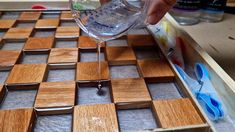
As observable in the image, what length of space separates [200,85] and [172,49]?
0.11m

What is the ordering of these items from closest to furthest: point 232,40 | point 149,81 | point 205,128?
point 205,128 < point 149,81 < point 232,40

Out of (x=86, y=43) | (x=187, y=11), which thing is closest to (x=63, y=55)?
(x=86, y=43)

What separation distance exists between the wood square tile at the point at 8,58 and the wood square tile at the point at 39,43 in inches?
1.2

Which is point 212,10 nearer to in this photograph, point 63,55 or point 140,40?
point 140,40

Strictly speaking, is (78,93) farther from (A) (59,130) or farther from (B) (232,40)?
(B) (232,40)

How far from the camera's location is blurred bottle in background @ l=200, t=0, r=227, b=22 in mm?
662

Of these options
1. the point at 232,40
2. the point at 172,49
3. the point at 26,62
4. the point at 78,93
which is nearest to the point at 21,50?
the point at 26,62

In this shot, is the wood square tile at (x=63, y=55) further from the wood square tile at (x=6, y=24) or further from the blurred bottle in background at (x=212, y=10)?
the blurred bottle in background at (x=212, y=10)

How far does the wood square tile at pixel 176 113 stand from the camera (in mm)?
318

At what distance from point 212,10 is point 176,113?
44cm

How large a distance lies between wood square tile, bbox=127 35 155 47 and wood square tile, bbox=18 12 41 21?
24 centimetres

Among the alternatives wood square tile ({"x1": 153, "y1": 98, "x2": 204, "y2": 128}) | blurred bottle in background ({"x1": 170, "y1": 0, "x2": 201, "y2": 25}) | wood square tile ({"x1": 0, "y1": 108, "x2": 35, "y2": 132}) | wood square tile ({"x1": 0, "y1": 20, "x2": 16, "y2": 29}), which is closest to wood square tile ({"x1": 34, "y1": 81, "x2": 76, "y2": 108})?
wood square tile ({"x1": 0, "y1": 108, "x2": 35, "y2": 132})

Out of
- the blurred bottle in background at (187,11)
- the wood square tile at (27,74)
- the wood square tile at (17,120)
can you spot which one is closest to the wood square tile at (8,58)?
the wood square tile at (27,74)

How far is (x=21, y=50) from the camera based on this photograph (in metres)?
0.47
